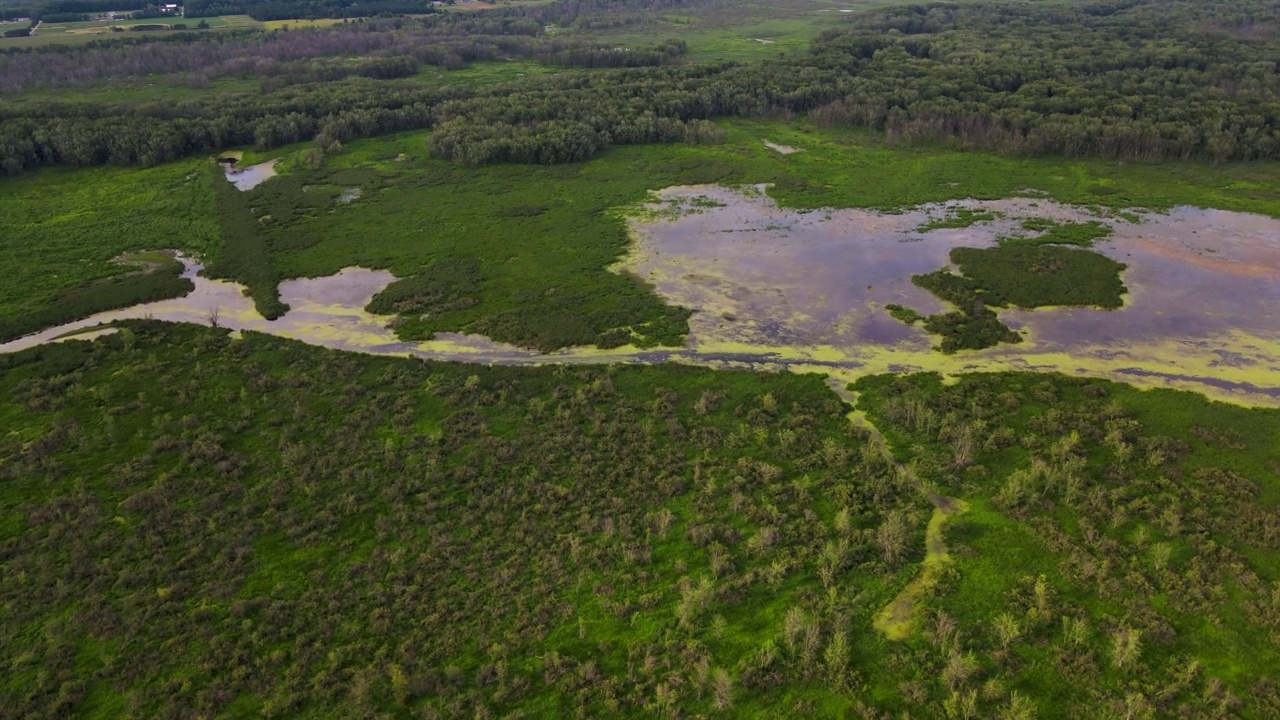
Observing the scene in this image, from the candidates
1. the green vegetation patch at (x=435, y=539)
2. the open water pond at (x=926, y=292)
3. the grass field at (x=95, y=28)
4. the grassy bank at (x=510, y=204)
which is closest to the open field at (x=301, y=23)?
the grass field at (x=95, y=28)

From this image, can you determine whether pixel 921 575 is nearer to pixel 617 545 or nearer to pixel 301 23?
pixel 617 545

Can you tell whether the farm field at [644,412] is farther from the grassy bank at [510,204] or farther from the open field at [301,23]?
the open field at [301,23]

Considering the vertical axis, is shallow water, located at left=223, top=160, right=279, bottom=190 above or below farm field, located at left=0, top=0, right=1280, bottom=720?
above

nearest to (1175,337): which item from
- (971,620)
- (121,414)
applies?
(971,620)

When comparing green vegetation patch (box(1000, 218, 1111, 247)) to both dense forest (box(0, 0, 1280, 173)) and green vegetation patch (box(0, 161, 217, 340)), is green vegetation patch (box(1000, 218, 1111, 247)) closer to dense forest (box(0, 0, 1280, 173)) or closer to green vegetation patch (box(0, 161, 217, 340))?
dense forest (box(0, 0, 1280, 173))

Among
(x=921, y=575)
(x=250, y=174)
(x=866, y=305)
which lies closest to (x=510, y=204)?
(x=250, y=174)

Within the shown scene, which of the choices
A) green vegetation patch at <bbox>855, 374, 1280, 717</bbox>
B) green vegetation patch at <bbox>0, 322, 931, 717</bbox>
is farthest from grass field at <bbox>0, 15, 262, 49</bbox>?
green vegetation patch at <bbox>855, 374, 1280, 717</bbox>

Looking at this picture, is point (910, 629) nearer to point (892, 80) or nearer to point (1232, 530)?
point (1232, 530)
